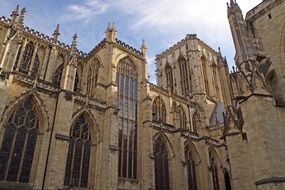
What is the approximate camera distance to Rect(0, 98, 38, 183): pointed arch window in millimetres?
13523

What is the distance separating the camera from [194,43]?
38344mm

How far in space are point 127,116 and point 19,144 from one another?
868cm

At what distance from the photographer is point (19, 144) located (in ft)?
46.9

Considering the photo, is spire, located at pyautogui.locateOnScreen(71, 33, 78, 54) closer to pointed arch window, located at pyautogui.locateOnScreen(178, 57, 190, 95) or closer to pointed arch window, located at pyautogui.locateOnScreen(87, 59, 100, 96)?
pointed arch window, located at pyautogui.locateOnScreen(87, 59, 100, 96)

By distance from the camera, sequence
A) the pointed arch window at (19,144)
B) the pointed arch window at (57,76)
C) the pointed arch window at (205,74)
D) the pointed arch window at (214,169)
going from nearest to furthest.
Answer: the pointed arch window at (19,144), the pointed arch window at (57,76), the pointed arch window at (214,169), the pointed arch window at (205,74)

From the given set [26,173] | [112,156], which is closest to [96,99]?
[112,156]

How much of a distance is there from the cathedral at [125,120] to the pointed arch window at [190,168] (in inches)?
3.8

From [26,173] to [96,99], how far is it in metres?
6.78

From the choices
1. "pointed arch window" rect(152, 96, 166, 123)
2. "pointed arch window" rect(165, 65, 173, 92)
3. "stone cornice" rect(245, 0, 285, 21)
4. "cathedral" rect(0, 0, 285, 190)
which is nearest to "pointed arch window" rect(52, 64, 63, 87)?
"cathedral" rect(0, 0, 285, 190)

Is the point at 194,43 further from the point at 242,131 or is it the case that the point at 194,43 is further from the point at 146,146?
the point at 242,131

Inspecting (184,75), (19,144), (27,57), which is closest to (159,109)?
(27,57)

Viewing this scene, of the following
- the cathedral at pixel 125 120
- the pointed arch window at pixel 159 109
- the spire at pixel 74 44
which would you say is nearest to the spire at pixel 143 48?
the cathedral at pixel 125 120

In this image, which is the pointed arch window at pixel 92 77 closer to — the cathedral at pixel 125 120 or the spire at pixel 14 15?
the cathedral at pixel 125 120

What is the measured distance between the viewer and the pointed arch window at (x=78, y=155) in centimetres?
1564
